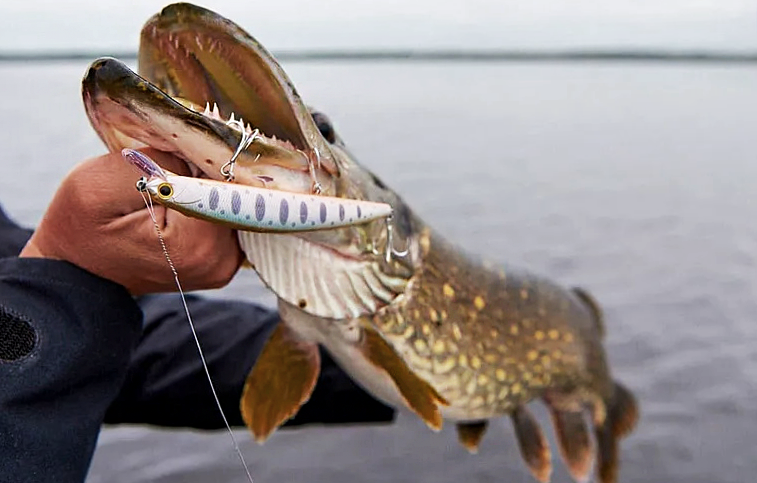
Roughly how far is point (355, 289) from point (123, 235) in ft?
1.62

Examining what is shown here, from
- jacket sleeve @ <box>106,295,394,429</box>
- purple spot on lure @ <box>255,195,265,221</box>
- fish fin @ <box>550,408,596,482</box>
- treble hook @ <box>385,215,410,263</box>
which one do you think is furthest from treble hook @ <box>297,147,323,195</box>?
fish fin @ <box>550,408,596,482</box>

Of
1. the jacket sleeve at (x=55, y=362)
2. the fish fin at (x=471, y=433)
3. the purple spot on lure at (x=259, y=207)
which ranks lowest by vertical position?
the fish fin at (x=471, y=433)

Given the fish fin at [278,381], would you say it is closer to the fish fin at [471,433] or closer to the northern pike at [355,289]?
the northern pike at [355,289]

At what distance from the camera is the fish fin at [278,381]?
1.71 m

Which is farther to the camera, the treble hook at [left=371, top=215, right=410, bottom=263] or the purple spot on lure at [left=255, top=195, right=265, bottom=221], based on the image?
the treble hook at [left=371, top=215, right=410, bottom=263]

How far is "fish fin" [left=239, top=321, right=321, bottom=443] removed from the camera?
1709 millimetres

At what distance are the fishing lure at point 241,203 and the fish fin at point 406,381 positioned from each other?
1.54 ft

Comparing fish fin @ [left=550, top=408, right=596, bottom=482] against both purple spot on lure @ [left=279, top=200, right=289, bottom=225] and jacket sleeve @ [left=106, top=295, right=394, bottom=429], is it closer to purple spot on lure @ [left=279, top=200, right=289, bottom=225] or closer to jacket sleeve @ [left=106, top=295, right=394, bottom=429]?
jacket sleeve @ [left=106, top=295, right=394, bottom=429]

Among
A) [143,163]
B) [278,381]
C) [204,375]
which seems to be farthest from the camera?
[204,375]

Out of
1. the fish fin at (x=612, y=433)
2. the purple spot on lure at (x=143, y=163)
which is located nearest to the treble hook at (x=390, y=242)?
the purple spot on lure at (x=143, y=163)

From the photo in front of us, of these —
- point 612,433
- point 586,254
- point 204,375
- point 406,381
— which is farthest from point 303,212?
point 586,254

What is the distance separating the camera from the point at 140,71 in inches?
49.1

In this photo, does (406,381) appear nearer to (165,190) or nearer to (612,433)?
(165,190)

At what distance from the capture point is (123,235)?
4.08 feet
